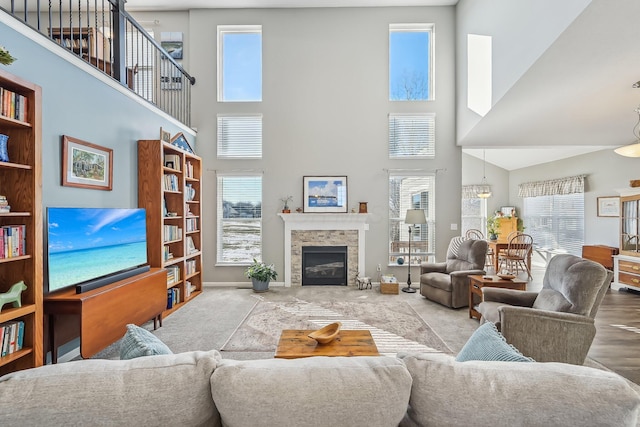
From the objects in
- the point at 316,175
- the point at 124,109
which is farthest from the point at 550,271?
the point at 124,109

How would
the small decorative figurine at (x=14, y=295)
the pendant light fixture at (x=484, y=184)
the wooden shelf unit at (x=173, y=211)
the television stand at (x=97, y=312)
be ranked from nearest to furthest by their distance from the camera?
the small decorative figurine at (x=14, y=295), the television stand at (x=97, y=312), the wooden shelf unit at (x=173, y=211), the pendant light fixture at (x=484, y=184)

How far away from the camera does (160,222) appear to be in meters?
3.89

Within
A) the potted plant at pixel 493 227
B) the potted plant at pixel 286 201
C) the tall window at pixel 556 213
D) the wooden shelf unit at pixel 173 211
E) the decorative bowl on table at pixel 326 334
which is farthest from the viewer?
the potted plant at pixel 493 227

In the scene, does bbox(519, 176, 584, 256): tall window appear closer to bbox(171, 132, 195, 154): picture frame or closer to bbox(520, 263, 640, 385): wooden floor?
bbox(520, 263, 640, 385): wooden floor

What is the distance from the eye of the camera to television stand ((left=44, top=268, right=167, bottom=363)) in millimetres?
2426

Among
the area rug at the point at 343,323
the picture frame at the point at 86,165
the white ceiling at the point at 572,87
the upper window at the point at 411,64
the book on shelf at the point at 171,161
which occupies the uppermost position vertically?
the upper window at the point at 411,64

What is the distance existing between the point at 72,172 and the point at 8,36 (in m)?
1.08

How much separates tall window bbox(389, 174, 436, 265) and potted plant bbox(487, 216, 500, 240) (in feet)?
9.83

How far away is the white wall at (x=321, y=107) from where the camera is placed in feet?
18.3

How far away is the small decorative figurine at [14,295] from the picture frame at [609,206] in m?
8.45

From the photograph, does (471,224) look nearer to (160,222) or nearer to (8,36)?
(160,222)

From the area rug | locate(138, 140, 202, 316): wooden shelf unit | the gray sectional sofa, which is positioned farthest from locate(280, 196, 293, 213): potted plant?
the gray sectional sofa

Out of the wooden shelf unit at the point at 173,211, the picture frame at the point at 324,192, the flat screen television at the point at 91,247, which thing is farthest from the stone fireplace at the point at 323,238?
the flat screen television at the point at 91,247

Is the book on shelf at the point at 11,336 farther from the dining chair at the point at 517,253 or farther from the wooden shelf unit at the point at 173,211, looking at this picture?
the dining chair at the point at 517,253
